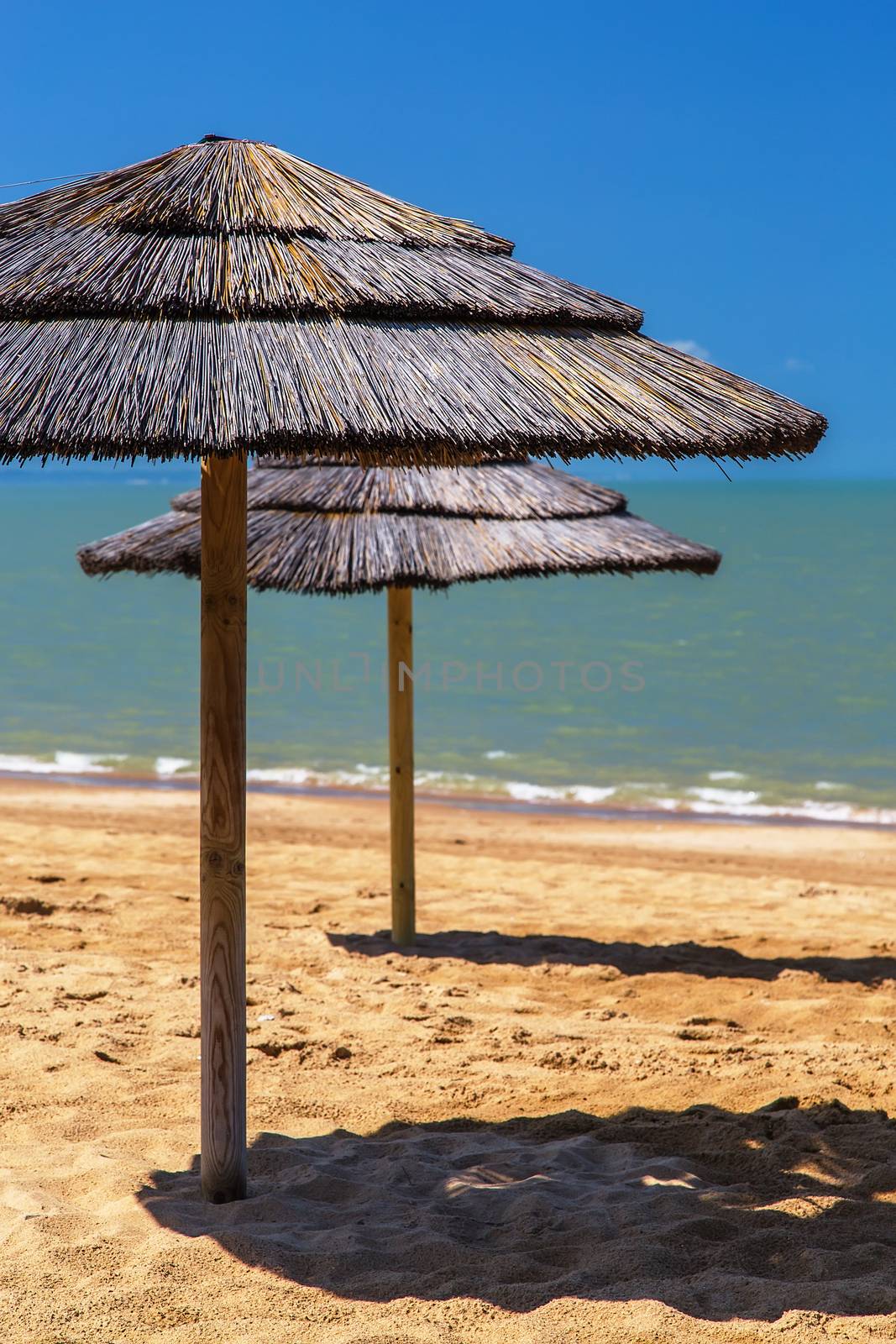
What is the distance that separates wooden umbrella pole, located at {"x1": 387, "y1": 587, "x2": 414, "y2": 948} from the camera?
6148 mm

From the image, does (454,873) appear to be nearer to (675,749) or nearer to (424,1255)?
(424,1255)

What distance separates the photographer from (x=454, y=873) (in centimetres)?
842

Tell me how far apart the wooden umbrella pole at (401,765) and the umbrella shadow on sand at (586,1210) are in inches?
86.0

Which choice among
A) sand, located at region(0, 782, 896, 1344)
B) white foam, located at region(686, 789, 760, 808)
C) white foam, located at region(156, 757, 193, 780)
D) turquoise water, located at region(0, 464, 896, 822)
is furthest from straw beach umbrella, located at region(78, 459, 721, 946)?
white foam, located at region(156, 757, 193, 780)

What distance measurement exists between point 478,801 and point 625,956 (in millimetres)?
6305

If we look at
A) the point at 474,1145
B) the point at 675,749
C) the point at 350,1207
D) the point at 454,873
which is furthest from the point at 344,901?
the point at 675,749

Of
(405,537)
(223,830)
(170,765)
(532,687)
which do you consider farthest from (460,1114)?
(532,687)

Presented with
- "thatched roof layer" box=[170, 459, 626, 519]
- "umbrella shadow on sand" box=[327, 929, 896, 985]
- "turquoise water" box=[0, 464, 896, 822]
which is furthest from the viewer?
"turquoise water" box=[0, 464, 896, 822]

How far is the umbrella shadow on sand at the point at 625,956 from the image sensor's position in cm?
590

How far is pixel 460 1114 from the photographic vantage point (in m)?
4.17

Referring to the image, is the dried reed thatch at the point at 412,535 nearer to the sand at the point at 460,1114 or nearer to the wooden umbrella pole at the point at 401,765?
the wooden umbrella pole at the point at 401,765

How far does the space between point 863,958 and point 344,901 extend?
2.91 m

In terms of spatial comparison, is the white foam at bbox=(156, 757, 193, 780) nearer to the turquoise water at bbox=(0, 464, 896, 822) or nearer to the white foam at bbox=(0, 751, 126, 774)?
the turquoise water at bbox=(0, 464, 896, 822)

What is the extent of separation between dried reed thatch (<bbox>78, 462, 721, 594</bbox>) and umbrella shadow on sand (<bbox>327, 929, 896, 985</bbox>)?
1911mm
